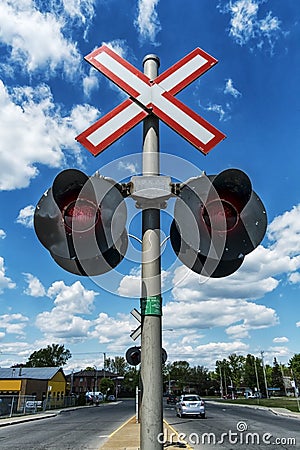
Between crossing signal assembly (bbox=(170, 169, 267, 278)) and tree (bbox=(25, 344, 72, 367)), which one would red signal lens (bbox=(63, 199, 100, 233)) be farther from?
tree (bbox=(25, 344, 72, 367))

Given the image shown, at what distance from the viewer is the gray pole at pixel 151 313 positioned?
1.90 meters

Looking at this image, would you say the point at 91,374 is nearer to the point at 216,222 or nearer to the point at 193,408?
the point at 193,408

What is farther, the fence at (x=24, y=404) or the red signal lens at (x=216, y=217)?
the fence at (x=24, y=404)

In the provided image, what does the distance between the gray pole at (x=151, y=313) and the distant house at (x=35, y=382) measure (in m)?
45.0

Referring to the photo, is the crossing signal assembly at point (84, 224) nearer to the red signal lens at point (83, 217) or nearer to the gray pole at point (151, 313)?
the red signal lens at point (83, 217)

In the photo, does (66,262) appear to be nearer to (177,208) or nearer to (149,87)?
(177,208)

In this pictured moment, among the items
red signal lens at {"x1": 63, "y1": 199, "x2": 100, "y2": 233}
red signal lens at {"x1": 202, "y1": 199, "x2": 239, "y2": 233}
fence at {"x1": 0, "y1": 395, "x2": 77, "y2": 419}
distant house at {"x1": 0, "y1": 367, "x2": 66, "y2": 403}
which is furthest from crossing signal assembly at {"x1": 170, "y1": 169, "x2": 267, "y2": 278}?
distant house at {"x1": 0, "y1": 367, "x2": 66, "y2": 403}

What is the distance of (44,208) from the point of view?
2258 millimetres

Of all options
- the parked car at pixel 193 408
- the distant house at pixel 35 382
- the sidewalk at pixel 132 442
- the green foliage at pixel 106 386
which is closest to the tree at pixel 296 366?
the green foliage at pixel 106 386

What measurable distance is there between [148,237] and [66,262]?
0.46 metres

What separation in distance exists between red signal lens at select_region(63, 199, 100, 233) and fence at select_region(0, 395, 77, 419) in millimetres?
30270

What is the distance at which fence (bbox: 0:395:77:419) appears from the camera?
97.1 ft

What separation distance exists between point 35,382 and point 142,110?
52.7m

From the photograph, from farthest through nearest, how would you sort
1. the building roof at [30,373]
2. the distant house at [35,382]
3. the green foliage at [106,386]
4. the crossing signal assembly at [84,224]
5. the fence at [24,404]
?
the green foliage at [106,386] < the building roof at [30,373] < the distant house at [35,382] < the fence at [24,404] < the crossing signal assembly at [84,224]
